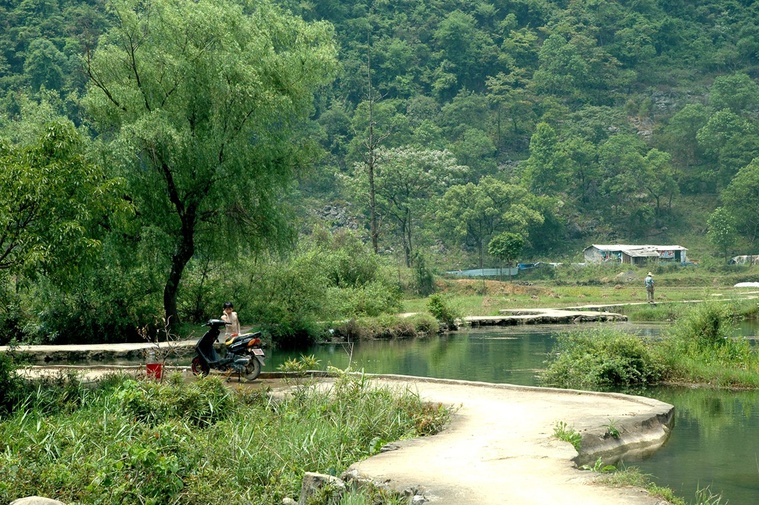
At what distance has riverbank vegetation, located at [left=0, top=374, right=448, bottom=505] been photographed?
31.6 feet

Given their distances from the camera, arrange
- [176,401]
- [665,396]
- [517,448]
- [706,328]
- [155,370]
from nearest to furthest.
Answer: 1. [517,448]
2. [176,401]
3. [155,370]
4. [665,396]
5. [706,328]

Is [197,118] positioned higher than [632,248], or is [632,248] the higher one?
[197,118]

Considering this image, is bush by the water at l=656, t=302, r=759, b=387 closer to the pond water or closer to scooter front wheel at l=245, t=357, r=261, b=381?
the pond water

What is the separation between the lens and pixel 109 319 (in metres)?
26.4

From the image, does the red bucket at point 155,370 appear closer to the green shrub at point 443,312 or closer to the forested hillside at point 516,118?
the green shrub at point 443,312

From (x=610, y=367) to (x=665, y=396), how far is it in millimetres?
1417

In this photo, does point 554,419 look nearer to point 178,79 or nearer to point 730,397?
point 730,397

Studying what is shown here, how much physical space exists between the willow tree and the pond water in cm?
398

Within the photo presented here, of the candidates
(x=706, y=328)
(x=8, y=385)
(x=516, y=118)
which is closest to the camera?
(x=8, y=385)

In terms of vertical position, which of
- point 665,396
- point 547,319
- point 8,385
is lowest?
point 547,319

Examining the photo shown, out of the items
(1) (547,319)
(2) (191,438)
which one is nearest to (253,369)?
(2) (191,438)

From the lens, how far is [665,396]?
1697cm

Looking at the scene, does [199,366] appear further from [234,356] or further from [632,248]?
[632,248]

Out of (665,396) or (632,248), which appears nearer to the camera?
(665,396)
